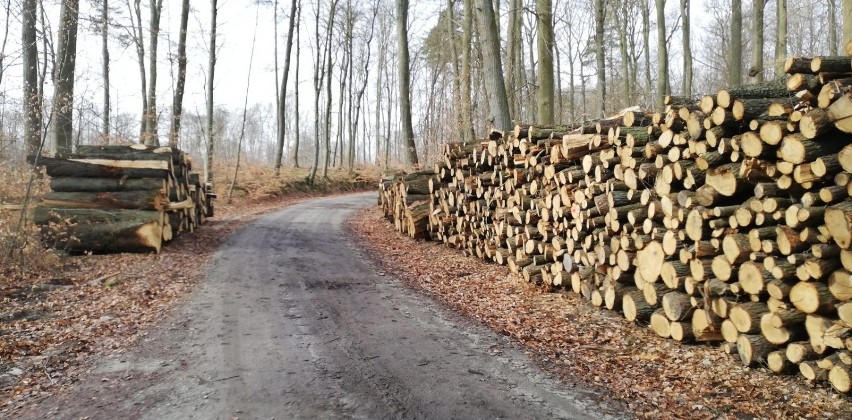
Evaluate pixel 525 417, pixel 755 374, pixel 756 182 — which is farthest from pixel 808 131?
pixel 525 417

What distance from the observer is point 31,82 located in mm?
13961

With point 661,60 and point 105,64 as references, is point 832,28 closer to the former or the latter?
point 661,60

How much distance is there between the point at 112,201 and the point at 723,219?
11262 millimetres

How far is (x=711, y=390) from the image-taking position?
4449 mm

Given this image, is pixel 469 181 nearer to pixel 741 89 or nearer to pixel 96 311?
pixel 741 89

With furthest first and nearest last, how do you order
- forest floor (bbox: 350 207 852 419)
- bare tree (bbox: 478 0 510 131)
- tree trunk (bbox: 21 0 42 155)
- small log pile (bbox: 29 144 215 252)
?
bare tree (bbox: 478 0 510 131) < tree trunk (bbox: 21 0 42 155) < small log pile (bbox: 29 144 215 252) < forest floor (bbox: 350 207 852 419)

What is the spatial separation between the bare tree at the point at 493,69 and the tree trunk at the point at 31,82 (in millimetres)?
9443

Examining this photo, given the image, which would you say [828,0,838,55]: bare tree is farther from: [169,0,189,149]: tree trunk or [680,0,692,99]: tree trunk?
[169,0,189,149]: tree trunk

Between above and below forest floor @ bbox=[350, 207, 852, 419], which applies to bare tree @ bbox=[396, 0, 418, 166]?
above

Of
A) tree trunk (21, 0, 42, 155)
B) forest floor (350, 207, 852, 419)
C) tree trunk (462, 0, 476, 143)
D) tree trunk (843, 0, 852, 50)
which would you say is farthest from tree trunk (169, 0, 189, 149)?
tree trunk (843, 0, 852, 50)

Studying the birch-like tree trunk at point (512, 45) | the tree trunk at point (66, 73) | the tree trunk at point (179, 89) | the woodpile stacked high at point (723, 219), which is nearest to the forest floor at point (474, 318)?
the woodpile stacked high at point (723, 219)

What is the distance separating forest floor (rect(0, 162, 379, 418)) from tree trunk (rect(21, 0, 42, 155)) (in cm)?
206

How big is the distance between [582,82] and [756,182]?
102ft

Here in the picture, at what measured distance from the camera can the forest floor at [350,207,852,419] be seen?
416 cm
